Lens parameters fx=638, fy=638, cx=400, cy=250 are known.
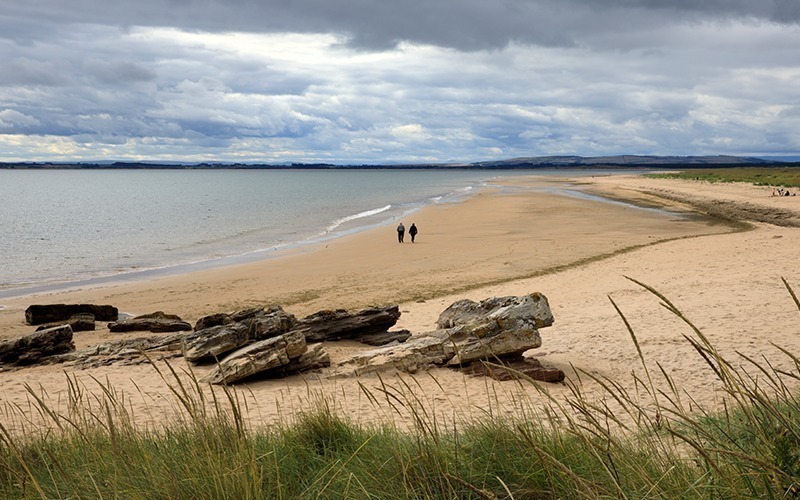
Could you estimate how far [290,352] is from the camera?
10.0 meters

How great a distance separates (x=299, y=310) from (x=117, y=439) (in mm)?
13185

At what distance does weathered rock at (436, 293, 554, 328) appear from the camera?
32.6 ft

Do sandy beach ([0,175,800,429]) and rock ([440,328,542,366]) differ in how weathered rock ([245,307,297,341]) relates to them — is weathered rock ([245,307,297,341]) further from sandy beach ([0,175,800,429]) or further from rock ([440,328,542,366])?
rock ([440,328,542,366])

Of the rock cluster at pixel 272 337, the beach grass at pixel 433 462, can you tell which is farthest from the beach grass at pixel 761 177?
the beach grass at pixel 433 462

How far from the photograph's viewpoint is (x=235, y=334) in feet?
35.0

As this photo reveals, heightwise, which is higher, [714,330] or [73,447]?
[73,447]

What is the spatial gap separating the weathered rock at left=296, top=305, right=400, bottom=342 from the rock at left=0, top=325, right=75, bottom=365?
183 inches

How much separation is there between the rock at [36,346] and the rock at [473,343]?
600cm

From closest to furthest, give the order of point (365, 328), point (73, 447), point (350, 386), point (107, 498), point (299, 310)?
point (107, 498) → point (73, 447) → point (350, 386) → point (365, 328) → point (299, 310)

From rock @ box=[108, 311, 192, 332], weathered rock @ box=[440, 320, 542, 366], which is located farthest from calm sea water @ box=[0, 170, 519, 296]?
weathered rock @ box=[440, 320, 542, 366]

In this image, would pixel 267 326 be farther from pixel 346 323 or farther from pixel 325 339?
pixel 346 323

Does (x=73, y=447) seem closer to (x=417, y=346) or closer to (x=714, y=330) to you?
(x=417, y=346)

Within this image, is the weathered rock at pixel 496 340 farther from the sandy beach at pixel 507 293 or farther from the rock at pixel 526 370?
the sandy beach at pixel 507 293

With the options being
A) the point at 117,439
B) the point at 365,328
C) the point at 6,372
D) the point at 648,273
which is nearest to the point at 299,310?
the point at 365,328
